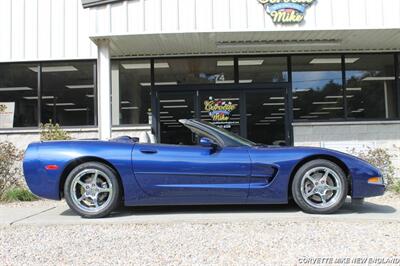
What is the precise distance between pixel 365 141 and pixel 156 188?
664cm

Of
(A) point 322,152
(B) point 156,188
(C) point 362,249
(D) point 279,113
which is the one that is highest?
(D) point 279,113

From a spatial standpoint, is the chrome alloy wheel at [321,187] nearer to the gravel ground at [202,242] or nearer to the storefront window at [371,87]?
the gravel ground at [202,242]

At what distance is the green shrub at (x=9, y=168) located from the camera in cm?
918

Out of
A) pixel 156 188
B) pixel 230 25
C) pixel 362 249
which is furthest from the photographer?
pixel 230 25

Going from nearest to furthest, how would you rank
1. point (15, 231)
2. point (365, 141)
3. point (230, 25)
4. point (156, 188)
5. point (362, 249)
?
point (362, 249) → point (15, 231) → point (156, 188) → point (230, 25) → point (365, 141)

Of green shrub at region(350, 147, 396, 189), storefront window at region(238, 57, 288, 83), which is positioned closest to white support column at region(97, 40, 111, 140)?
storefront window at region(238, 57, 288, 83)

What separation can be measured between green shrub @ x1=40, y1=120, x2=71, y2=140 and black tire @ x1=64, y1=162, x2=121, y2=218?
189 inches

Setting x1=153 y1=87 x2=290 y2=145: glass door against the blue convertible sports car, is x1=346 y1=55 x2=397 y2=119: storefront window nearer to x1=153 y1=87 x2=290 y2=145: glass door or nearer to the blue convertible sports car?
x1=153 y1=87 x2=290 y2=145: glass door

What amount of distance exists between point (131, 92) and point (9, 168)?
128 inches

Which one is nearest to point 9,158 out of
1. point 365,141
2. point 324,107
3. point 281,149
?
point 281,149

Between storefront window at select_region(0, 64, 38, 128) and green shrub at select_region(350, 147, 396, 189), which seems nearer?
green shrub at select_region(350, 147, 396, 189)

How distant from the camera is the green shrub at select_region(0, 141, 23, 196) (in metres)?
9.18

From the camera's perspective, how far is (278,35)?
963 centimetres

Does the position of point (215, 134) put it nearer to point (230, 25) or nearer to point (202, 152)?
point (202, 152)
